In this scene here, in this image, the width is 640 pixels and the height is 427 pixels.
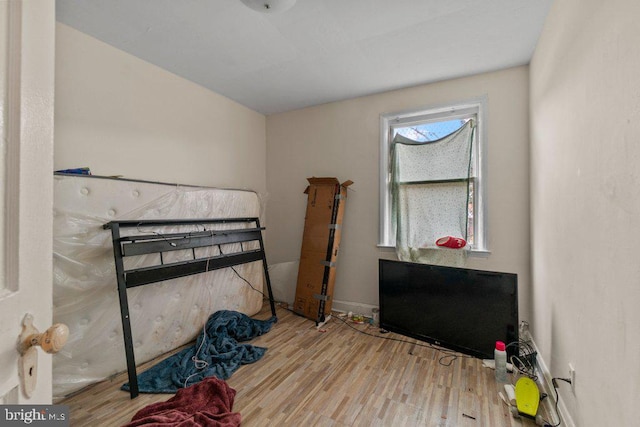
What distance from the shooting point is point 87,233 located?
1.89 m

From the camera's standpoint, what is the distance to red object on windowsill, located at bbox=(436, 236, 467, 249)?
262cm

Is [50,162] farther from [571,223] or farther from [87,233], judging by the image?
[571,223]

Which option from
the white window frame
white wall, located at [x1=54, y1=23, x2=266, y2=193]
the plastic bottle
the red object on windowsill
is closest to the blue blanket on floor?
white wall, located at [x1=54, y1=23, x2=266, y2=193]

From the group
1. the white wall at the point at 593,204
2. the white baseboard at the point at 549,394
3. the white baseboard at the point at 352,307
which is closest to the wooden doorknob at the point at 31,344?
the white wall at the point at 593,204

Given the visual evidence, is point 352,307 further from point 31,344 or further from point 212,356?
point 31,344

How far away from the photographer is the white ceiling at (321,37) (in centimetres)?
178

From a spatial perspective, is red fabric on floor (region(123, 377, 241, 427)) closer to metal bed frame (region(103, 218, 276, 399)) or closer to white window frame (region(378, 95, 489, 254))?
metal bed frame (region(103, 218, 276, 399))

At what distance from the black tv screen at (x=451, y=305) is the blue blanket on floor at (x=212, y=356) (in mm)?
1339

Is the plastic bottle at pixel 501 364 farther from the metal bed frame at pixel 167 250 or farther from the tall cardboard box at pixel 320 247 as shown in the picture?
the metal bed frame at pixel 167 250

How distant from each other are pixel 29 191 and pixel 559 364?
2.44 metres

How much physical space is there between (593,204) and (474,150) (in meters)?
1.62

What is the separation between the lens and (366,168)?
3.15 metres

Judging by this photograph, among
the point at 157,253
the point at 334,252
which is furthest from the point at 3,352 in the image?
the point at 334,252

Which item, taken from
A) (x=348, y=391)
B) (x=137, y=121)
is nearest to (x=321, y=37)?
(x=137, y=121)
